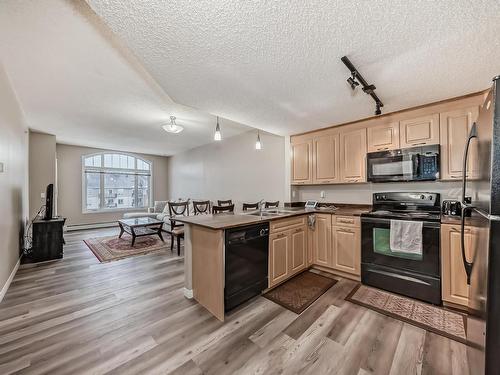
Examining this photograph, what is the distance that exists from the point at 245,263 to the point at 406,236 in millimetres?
1908

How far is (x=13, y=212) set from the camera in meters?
3.23

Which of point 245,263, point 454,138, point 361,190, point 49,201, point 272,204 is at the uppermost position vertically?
point 454,138

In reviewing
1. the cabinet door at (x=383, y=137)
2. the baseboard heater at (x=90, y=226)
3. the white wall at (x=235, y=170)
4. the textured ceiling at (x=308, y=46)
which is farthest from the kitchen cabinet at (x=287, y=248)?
the baseboard heater at (x=90, y=226)

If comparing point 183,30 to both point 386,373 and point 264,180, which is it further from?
point 264,180

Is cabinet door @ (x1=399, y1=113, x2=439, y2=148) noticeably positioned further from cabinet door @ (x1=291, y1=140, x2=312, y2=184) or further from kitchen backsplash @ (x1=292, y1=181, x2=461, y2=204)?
cabinet door @ (x1=291, y1=140, x2=312, y2=184)

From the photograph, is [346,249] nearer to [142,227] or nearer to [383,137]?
[383,137]

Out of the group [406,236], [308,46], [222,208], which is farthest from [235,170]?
[308,46]

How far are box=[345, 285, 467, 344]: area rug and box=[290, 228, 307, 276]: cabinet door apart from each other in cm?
73

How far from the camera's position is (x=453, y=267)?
228 cm

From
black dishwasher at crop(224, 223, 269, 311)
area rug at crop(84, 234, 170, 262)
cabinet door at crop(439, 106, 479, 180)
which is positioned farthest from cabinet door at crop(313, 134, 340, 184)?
area rug at crop(84, 234, 170, 262)

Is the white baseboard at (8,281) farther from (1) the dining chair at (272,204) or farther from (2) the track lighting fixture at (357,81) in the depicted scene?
(2) the track lighting fixture at (357,81)

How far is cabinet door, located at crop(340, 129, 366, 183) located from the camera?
10.9ft

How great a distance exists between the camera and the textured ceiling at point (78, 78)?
1.76 metres

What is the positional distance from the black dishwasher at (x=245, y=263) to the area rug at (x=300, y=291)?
0.76 ft
